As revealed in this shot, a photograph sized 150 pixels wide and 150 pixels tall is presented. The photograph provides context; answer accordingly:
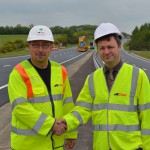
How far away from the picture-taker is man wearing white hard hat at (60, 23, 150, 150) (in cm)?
376

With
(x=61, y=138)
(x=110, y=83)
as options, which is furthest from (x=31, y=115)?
(x=110, y=83)

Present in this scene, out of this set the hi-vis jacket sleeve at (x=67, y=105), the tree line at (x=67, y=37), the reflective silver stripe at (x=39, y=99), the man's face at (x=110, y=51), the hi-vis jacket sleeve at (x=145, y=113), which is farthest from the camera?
the tree line at (x=67, y=37)

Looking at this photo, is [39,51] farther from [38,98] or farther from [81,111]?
[81,111]

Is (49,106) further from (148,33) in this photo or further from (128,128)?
(148,33)

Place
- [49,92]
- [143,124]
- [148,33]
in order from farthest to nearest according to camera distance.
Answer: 1. [148,33]
2. [49,92]
3. [143,124]

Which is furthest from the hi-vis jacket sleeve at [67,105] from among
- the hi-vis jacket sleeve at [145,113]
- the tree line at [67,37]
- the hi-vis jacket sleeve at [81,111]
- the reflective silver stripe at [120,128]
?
the tree line at [67,37]

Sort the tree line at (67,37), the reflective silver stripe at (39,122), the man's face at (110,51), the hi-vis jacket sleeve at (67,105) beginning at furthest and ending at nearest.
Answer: the tree line at (67,37), the hi-vis jacket sleeve at (67,105), the reflective silver stripe at (39,122), the man's face at (110,51)

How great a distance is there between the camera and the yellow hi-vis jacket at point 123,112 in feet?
12.3

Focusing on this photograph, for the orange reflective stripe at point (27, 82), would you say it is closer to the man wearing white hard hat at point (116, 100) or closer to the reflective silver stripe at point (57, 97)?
the reflective silver stripe at point (57, 97)

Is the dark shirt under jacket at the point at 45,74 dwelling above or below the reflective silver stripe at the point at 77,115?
above

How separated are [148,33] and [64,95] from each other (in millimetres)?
117636

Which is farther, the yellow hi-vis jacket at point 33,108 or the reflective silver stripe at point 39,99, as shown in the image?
the reflective silver stripe at point 39,99

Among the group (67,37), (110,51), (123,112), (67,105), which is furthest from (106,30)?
(67,37)

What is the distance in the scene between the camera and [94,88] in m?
3.98
